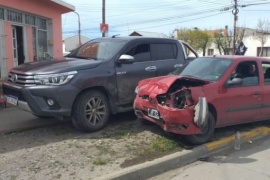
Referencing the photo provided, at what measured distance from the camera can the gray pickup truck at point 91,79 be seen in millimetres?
5910

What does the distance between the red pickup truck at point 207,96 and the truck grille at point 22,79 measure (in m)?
1.91

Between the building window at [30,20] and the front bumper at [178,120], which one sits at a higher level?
the building window at [30,20]

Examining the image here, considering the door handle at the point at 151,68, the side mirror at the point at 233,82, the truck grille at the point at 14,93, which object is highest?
the door handle at the point at 151,68

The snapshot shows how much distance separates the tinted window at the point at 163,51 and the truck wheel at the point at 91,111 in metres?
1.76

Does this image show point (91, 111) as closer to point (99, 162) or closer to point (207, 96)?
point (99, 162)

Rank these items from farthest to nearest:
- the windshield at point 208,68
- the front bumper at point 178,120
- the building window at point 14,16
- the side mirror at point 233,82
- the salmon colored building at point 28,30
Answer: the building window at point 14,16, the salmon colored building at point 28,30, the windshield at point 208,68, the side mirror at point 233,82, the front bumper at point 178,120

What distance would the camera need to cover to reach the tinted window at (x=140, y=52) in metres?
7.26

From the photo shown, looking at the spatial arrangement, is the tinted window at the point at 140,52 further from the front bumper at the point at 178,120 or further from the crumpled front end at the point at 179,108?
the front bumper at the point at 178,120

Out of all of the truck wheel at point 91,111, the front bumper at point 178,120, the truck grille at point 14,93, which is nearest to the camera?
the front bumper at point 178,120

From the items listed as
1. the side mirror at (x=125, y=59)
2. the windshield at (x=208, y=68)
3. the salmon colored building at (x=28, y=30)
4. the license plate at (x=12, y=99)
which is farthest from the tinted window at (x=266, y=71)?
the salmon colored building at (x=28, y=30)

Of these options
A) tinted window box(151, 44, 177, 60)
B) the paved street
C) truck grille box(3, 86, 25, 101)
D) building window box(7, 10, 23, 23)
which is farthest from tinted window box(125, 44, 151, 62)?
building window box(7, 10, 23, 23)

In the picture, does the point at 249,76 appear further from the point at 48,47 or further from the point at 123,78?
the point at 48,47

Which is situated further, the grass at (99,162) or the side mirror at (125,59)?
the side mirror at (125,59)

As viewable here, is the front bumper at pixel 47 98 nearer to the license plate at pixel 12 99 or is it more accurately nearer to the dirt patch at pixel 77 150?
the license plate at pixel 12 99
